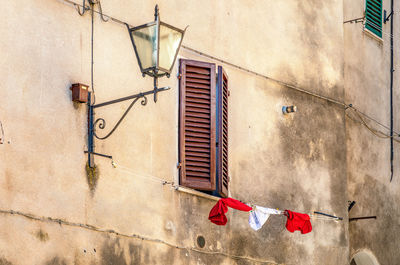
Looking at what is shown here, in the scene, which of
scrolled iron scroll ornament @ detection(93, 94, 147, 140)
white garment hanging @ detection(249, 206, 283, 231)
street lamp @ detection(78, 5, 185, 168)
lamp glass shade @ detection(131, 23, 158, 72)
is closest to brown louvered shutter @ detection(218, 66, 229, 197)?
white garment hanging @ detection(249, 206, 283, 231)

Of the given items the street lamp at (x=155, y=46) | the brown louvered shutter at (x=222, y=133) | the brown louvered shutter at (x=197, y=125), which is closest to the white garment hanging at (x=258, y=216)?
the brown louvered shutter at (x=222, y=133)

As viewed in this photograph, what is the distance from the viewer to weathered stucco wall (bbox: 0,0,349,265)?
1055cm

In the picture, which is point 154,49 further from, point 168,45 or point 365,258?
point 365,258

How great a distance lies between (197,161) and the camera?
12836 millimetres

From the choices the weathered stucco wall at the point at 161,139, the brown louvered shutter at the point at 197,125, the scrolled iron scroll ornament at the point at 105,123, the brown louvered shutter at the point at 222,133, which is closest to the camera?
the weathered stucco wall at the point at 161,139

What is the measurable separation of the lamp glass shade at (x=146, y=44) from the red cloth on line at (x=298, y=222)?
3.84m

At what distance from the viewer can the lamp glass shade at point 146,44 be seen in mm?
10758

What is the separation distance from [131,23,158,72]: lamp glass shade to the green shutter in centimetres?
762

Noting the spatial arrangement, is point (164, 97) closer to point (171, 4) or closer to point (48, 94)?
point (171, 4)

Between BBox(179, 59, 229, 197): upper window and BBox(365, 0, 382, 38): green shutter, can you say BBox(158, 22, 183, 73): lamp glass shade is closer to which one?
BBox(179, 59, 229, 197): upper window

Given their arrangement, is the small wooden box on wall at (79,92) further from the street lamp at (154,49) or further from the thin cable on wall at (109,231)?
the thin cable on wall at (109,231)

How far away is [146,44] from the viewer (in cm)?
1087

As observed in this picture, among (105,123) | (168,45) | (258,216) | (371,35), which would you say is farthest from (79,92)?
(371,35)

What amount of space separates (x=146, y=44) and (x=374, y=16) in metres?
8.09
